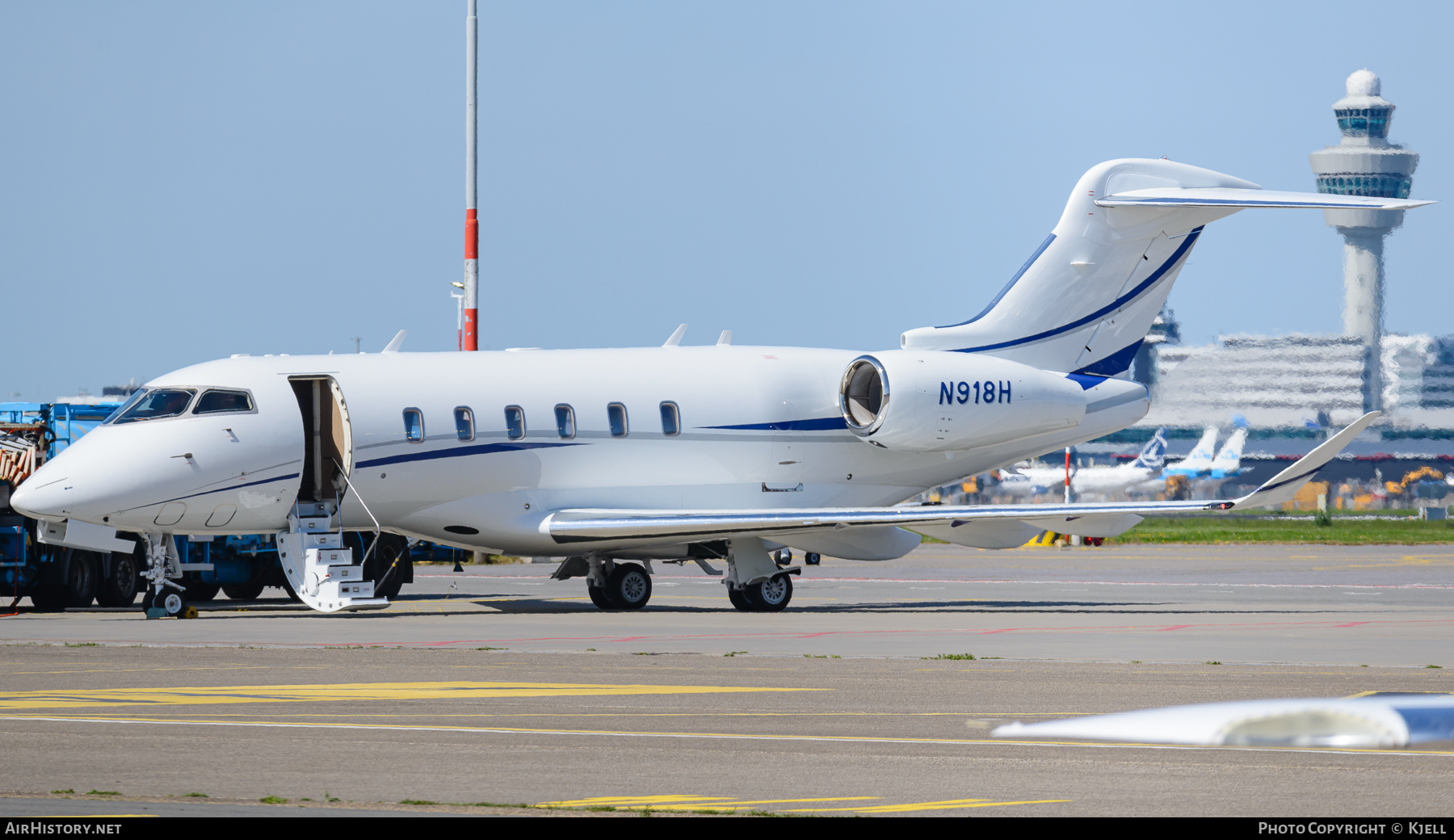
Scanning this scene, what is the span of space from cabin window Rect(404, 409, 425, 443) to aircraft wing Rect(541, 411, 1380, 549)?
2.36m

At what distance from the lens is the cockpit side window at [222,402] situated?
2573cm

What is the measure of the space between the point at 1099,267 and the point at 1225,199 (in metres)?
2.37

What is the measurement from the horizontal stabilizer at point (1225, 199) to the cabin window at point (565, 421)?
9.93 metres

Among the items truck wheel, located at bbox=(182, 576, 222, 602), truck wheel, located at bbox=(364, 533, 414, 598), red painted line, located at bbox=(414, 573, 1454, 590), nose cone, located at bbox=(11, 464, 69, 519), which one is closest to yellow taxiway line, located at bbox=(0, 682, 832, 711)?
nose cone, located at bbox=(11, 464, 69, 519)

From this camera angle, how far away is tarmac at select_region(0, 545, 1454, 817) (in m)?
9.82

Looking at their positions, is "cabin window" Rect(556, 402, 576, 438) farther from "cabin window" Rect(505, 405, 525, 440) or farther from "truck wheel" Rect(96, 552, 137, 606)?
"truck wheel" Rect(96, 552, 137, 606)

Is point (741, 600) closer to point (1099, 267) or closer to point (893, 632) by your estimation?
point (893, 632)

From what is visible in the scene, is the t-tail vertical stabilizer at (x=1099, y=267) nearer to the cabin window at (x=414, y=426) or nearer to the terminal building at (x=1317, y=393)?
the cabin window at (x=414, y=426)

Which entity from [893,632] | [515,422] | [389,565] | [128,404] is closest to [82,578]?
[128,404]

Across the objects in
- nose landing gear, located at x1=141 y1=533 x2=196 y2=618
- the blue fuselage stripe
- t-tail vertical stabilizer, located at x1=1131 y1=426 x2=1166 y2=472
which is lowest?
t-tail vertical stabilizer, located at x1=1131 y1=426 x2=1166 y2=472

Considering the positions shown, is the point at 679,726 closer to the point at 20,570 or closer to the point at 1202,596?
the point at 20,570

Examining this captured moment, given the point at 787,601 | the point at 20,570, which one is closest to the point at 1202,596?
the point at 787,601

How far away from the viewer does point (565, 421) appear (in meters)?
28.0

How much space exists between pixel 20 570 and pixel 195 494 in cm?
465
